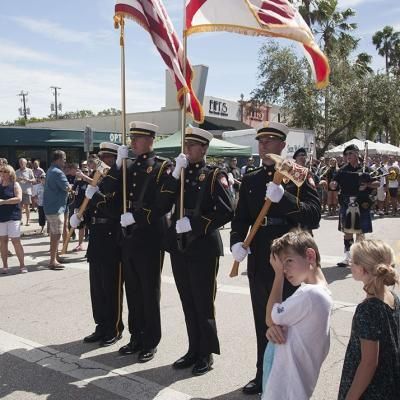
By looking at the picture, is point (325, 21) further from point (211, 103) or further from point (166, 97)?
point (166, 97)

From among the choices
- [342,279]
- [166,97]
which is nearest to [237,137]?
[166,97]

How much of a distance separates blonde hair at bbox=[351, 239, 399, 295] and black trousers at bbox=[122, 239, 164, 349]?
2440 millimetres

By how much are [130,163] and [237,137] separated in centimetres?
1808

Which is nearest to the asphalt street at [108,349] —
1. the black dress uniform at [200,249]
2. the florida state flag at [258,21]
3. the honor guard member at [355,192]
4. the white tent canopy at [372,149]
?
the black dress uniform at [200,249]

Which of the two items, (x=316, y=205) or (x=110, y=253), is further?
(x=110, y=253)

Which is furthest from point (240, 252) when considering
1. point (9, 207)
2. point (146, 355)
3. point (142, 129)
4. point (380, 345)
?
point (9, 207)

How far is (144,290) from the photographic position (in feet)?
14.8

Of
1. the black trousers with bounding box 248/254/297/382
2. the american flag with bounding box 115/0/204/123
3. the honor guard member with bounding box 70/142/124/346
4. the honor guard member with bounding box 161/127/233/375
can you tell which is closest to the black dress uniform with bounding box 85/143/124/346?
the honor guard member with bounding box 70/142/124/346

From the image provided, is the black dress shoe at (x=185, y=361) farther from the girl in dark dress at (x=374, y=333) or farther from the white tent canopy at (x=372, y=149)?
the white tent canopy at (x=372, y=149)

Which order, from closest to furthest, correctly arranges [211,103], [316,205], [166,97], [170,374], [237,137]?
[316,205] < [170,374] < [237,137] < [166,97] < [211,103]

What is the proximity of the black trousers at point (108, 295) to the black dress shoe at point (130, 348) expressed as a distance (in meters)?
0.34

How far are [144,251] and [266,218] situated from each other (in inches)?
50.4

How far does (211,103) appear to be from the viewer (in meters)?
33.1

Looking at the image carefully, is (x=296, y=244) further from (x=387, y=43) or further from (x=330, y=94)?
(x=387, y=43)
